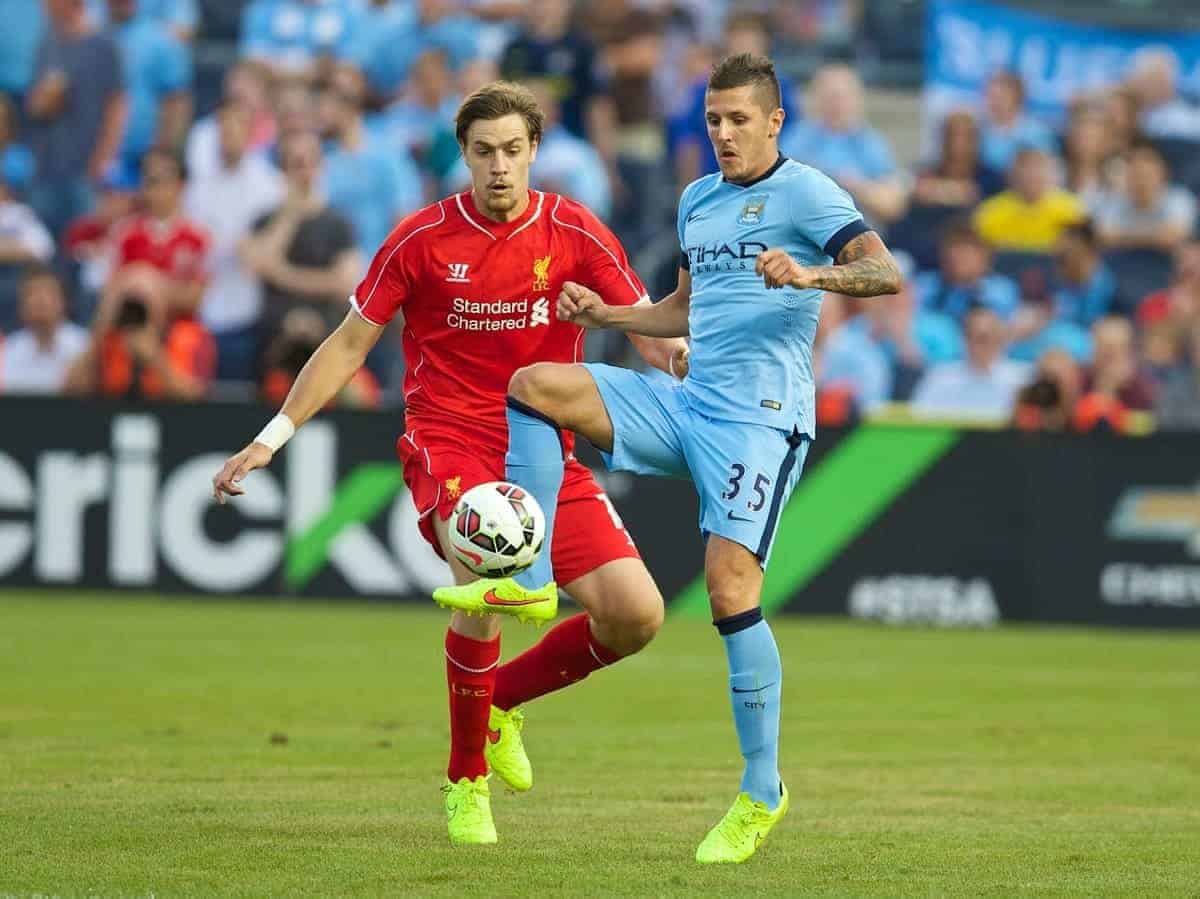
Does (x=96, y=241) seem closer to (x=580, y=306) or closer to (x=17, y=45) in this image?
(x=17, y=45)

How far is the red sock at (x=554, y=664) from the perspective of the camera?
8.16 meters

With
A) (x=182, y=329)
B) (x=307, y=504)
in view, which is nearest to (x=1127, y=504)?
(x=307, y=504)

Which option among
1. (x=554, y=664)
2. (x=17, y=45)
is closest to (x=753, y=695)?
(x=554, y=664)

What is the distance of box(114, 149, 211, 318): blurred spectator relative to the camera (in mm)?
17422

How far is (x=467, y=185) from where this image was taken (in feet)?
58.6

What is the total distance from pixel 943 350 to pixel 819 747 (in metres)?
8.46

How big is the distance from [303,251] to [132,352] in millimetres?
1687

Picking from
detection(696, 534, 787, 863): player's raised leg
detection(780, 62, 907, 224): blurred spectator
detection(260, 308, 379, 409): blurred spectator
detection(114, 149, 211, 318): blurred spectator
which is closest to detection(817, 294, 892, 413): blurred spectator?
detection(780, 62, 907, 224): blurred spectator

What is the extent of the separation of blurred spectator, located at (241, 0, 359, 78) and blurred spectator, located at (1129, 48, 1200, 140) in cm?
753

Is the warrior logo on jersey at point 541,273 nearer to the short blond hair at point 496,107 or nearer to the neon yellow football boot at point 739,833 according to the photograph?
the short blond hair at point 496,107

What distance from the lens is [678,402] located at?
758cm

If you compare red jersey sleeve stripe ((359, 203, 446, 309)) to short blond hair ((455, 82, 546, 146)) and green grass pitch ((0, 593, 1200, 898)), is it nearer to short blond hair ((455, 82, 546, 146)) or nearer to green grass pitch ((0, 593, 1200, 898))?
short blond hair ((455, 82, 546, 146))

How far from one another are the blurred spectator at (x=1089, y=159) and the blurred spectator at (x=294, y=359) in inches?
281

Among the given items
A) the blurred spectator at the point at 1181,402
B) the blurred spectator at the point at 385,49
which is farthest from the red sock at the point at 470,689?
the blurred spectator at the point at 385,49
